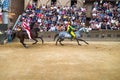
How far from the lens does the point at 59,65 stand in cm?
1416

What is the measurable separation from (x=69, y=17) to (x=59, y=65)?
1458cm

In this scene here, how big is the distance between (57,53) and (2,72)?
579 cm

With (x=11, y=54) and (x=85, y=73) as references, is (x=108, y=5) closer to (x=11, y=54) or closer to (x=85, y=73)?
(x=11, y=54)

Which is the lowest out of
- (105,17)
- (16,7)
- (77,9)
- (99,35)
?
(99,35)

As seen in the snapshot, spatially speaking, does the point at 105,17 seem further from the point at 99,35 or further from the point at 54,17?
the point at 54,17

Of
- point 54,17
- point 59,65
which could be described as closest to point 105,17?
point 54,17

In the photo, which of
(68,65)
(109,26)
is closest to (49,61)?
(68,65)

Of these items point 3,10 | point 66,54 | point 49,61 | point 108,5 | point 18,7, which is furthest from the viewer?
point 18,7

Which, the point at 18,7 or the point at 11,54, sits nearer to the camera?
the point at 11,54

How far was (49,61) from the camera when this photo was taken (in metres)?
15.2

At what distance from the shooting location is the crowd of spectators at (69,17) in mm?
27344

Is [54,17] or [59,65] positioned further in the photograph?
[54,17]

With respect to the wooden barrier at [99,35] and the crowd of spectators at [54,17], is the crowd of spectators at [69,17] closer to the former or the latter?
the crowd of spectators at [54,17]

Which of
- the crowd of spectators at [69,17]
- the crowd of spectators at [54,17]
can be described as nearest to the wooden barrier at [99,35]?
the crowd of spectators at [69,17]
